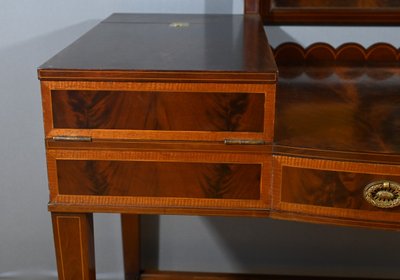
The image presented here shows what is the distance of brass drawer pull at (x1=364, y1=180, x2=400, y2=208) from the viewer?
73cm

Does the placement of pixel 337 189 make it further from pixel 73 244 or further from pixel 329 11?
pixel 329 11

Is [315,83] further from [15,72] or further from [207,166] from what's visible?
[15,72]

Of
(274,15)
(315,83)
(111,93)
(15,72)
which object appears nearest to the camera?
(111,93)

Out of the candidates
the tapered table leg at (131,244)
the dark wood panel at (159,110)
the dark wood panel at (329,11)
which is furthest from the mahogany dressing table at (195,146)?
the tapered table leg at (131,244)

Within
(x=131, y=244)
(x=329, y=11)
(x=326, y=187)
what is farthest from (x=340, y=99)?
(x=131, y=244)

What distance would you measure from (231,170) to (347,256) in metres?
0.74

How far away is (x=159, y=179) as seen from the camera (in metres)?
0.77

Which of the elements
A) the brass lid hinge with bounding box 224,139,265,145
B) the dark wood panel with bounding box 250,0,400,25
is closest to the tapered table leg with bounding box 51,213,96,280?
the brass lid hinge with bounding box 224,139,265,145

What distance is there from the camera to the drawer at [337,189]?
0.73 m

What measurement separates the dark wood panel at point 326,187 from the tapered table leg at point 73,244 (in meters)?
0.28

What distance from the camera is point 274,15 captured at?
1.14 meters

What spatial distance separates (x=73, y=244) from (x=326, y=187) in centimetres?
36

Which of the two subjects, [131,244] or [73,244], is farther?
[131,244]

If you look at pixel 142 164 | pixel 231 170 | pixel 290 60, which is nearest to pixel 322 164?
pixel 231 170
